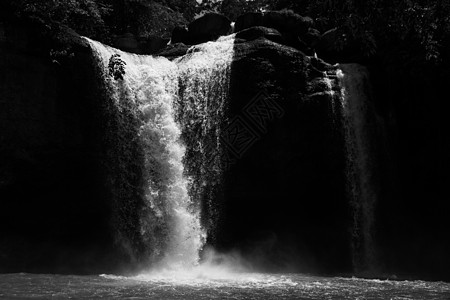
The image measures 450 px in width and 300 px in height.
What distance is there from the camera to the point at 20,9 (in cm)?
1691

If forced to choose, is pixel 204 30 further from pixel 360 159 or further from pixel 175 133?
pixel 360 159

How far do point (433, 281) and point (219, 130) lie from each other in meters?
7.38

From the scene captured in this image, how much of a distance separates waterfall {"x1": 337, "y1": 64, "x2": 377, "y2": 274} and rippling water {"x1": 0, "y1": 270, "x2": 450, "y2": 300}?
271 cm

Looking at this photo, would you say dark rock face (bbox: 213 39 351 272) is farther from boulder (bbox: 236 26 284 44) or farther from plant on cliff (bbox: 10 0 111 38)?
plant on cliff (bbox: 10 0 111 38)

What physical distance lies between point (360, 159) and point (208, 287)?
25.9 ft

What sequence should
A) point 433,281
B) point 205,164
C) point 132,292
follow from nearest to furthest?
point 132,292
point 433,281
point 205,164

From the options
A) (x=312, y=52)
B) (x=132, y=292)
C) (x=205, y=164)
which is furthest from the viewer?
(x=312, y=52)

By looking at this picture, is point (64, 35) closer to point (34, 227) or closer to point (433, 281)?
point (34, 227)

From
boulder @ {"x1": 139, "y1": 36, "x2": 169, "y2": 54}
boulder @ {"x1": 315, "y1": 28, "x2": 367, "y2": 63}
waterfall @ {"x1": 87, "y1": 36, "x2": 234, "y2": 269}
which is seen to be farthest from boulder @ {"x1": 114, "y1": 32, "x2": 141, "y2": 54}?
boulder @ {"x1": 315, "y1": 28, "x2": 367, "y2": 63}

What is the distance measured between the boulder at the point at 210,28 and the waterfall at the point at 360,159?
468 cm

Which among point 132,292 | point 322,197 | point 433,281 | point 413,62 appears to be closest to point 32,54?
point 132,292

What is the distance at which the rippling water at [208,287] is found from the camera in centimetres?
1190

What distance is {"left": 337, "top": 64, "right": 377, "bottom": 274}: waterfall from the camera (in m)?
18.5

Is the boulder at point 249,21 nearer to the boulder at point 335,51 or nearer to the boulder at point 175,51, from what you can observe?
the boulder at point 335,51
